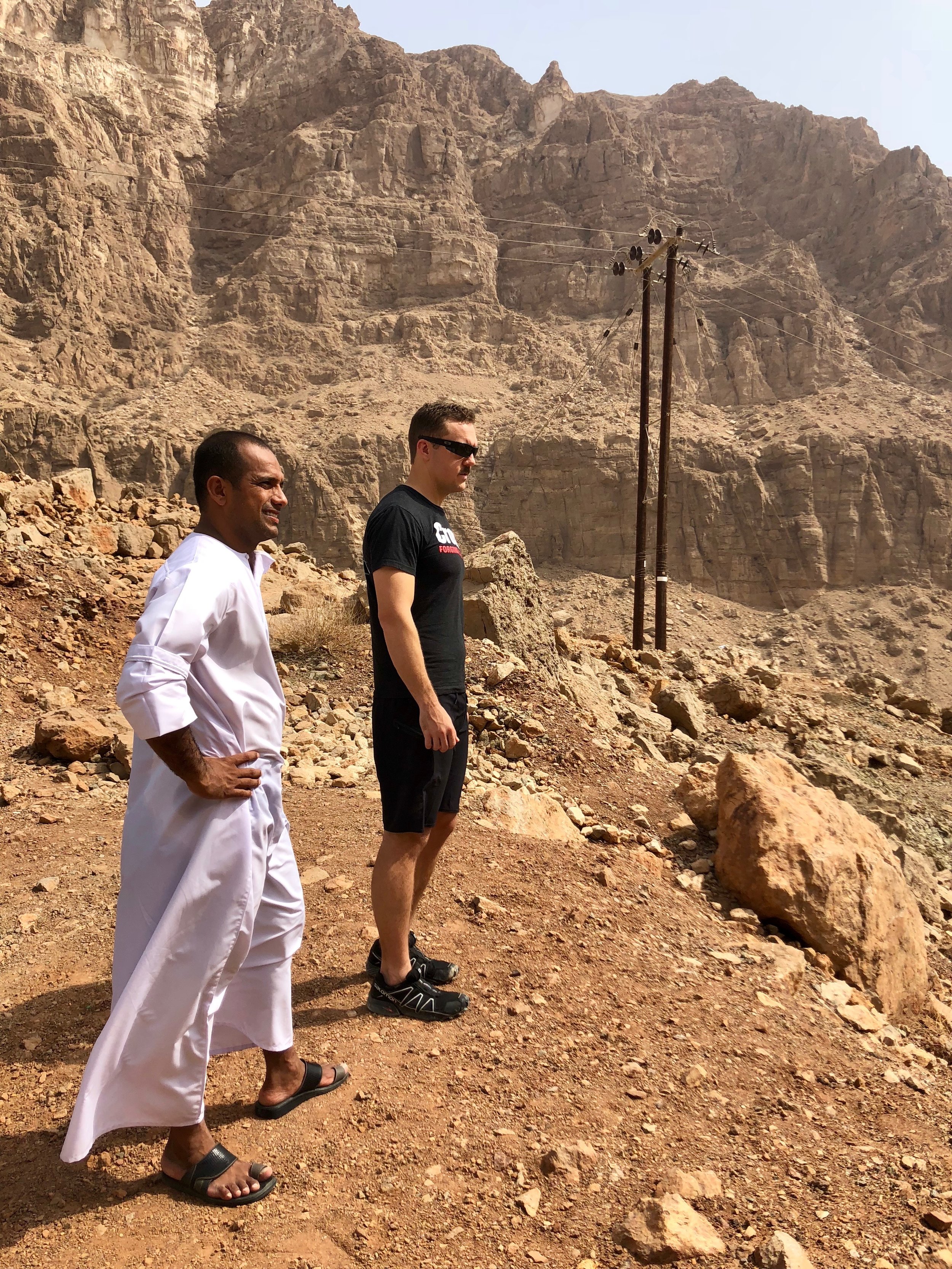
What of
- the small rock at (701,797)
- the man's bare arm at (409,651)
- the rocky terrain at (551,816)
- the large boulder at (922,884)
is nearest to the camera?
the rocky terrain at (551,816)

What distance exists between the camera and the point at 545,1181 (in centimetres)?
224

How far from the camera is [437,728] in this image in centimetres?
258

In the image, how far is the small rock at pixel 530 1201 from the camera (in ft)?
7.01

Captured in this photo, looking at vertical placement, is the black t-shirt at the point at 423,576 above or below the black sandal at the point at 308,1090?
above

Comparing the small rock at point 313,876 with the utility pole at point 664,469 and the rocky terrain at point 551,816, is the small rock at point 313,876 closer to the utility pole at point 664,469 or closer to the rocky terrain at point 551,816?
the rocky terrain at point 551,816

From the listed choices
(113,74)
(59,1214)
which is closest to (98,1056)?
(59,1214)

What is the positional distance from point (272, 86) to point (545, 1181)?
201 feet

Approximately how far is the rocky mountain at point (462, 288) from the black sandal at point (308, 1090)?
27528 mm

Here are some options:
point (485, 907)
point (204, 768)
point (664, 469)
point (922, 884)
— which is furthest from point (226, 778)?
point (664, 469)

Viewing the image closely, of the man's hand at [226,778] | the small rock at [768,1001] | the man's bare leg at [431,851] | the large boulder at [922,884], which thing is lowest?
the large boulder at [922,884]

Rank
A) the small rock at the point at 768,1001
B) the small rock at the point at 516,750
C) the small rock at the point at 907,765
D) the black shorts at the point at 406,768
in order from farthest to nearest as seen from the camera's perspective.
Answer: the small rock at the point at 907,765 → the small rock at the point at 516,750 → the small rock at the point at 768,1001 → the black shorts at the point at 406,768

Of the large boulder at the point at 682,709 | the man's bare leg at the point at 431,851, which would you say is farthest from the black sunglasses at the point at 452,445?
the large boulder at the point at 682,709

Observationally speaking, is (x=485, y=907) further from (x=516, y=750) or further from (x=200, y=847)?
(x=516, y=750)

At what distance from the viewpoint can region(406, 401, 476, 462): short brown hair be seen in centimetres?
281
